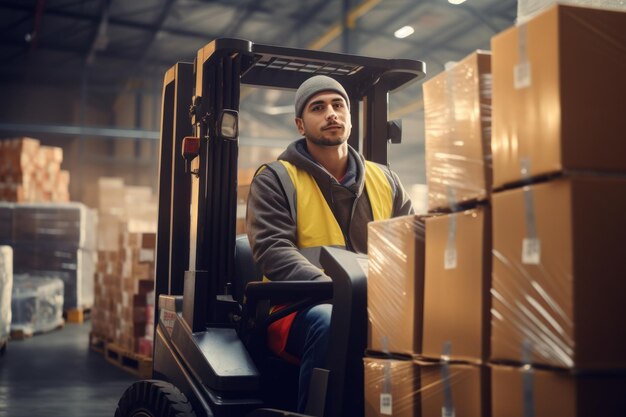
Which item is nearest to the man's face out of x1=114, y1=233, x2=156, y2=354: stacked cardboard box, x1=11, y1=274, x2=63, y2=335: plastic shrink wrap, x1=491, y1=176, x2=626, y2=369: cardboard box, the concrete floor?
x1=491, y1=176, x2=626, y2=369: cardboard box

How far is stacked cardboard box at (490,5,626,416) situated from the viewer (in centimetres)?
146

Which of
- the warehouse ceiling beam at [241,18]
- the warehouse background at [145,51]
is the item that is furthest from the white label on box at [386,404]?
the warehouse ceiling beam at [241,18]

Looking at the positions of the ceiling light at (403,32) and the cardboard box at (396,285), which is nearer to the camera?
the cardboard box at (396,285)

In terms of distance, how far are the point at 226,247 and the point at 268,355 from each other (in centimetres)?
39

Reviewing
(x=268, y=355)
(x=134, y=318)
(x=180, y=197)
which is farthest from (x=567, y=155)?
(x=134, y=318)

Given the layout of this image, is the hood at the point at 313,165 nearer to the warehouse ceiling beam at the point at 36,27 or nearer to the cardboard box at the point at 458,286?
the cardboard box at the point at 458,286

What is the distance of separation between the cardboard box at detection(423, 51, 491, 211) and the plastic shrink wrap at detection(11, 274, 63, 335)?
8112 mm

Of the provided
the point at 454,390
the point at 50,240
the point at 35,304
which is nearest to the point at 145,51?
the point at 50,240

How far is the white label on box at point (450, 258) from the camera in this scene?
1.79 m

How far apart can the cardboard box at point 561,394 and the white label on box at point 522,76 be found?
561 millimetres

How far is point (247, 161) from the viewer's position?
1783 centimetres

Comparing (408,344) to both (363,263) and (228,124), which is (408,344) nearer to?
(363,263)

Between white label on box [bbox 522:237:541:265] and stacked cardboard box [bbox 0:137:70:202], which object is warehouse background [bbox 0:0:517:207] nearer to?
stacked cardboard box [bbox 0:137:70:202]

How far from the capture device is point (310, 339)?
7.64ft
